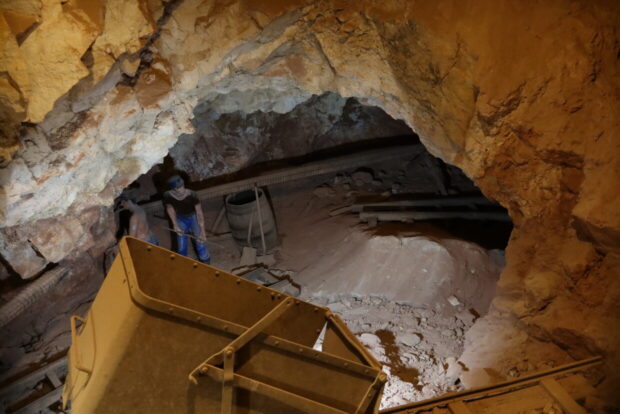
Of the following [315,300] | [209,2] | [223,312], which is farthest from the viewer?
[315,300]

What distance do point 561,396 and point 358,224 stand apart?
4.67 metres

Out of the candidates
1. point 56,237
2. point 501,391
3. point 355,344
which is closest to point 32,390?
point 56,237

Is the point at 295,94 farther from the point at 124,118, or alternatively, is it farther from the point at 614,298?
the point at 614,298

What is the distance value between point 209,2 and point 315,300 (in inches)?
165

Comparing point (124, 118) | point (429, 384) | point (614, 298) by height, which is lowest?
point (429, 384)

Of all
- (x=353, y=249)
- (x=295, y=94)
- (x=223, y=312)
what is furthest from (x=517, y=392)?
(x=295, y=94)

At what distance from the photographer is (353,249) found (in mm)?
6875

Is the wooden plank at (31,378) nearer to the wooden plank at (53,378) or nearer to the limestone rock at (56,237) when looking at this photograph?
the wooden plank at (53,378)

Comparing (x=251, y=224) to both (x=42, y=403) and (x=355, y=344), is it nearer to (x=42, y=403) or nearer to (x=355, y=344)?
(x=42, y=403)

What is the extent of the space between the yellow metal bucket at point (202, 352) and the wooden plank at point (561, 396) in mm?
1451

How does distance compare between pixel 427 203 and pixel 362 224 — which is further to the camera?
pixel 427 203

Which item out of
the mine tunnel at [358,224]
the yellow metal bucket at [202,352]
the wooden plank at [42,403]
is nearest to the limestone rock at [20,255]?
the mine tunnel at [358,224]

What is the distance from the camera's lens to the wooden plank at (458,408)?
3074 millimetres

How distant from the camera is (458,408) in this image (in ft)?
10.2
